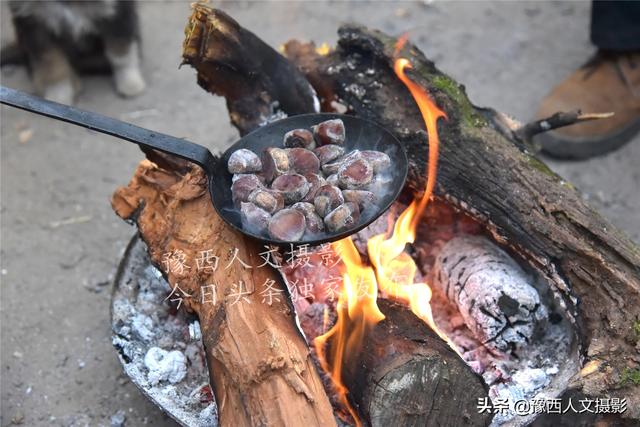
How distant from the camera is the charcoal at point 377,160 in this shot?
5.95 ft

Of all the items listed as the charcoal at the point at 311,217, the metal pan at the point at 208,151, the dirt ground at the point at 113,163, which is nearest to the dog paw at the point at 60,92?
the dirt ground at the point at 113,163

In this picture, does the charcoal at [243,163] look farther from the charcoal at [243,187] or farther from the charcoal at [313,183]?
the charcoal at [313,183]

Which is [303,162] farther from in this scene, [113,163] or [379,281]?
[113,163]

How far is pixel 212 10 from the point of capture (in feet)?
6.41

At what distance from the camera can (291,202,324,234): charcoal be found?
5.54 feet

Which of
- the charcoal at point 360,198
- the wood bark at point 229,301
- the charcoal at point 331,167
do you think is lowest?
the wood bark at point 229,301

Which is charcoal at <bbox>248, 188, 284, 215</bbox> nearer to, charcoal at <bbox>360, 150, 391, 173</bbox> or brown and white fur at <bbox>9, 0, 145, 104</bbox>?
charcoal at <bbox>360, 150, 391, 173</bbox>

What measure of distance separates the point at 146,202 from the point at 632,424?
145cm

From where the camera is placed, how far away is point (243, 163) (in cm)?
181

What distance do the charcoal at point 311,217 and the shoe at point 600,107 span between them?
1.67m

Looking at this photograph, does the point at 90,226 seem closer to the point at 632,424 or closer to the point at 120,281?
the point at 120,281

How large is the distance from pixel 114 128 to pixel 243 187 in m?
0.37

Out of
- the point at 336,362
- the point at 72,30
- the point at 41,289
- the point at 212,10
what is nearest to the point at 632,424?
the point at 336,362

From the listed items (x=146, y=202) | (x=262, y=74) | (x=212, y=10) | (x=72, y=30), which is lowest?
(x=72, y=30)
